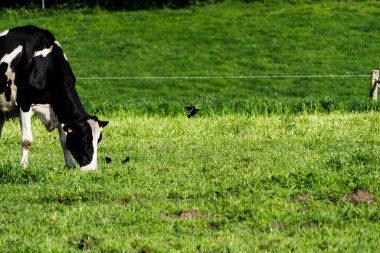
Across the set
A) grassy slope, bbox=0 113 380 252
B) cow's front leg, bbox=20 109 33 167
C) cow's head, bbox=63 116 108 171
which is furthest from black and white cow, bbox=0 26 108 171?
grassy slope, bbox=0 113 380 252

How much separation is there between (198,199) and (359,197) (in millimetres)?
2096

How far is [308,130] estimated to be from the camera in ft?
60.1

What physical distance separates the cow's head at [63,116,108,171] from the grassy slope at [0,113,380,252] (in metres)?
0.38

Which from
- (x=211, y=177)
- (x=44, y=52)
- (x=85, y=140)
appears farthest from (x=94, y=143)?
(x=211, y=177)

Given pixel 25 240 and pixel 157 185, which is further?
pixel 157 185

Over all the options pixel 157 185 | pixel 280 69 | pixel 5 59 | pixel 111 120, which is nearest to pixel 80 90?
pixel 280 69

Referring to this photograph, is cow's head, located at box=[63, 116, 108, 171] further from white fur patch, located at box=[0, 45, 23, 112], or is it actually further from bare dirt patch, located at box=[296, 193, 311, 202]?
bare dirt patch, located at box=[296, 193, 311, 202]

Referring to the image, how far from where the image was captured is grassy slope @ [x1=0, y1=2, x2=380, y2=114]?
36.0 meters

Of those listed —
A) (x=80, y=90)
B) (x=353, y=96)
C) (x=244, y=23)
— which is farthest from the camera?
(x=244, y=23)

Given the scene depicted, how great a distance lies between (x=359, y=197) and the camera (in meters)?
10.7

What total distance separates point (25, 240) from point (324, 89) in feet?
89.5

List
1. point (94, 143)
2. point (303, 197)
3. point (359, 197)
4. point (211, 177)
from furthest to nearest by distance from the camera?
1. point (94, 143)
2. point (211, 177)
3. point (303, 197)
4. point (359, 197)

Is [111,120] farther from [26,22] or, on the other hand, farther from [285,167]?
[26,22]

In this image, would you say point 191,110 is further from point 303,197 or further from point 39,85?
point 303,197
